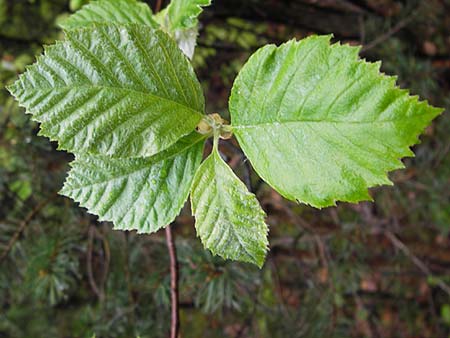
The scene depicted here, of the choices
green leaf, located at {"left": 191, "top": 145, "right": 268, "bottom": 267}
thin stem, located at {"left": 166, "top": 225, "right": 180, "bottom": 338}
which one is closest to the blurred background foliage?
thin stem, located at {"left": 166, "top": 225, "right": 180, "bottom": 338}

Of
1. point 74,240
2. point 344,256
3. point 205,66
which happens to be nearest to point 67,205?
point 74,240

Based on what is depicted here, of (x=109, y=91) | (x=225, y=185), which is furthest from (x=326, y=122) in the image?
(x=109, y=91)

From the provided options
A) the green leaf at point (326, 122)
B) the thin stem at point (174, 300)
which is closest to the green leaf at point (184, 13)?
the green leaf at point (326, 122)

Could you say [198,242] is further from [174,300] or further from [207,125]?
[207,125]

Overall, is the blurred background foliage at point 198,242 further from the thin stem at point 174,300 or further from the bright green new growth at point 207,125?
the bright green new growth at point 207,125

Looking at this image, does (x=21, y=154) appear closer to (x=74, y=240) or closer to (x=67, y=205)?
(x=67, y=205)

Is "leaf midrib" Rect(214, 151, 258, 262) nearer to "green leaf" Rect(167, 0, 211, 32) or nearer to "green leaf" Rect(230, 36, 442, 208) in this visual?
"green leaf" Rect(230, 36, 442, 208)
